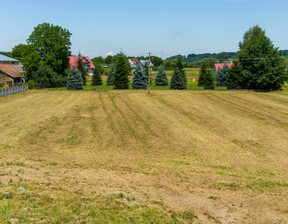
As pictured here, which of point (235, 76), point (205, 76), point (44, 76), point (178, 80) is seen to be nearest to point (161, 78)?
point (205, 76)

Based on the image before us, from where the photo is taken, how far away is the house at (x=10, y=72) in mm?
51897

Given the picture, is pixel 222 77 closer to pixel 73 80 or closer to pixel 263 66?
pixel 263 66

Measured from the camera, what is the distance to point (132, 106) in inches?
1198

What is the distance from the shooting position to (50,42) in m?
55.1

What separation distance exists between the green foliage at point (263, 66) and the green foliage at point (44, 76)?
123ft

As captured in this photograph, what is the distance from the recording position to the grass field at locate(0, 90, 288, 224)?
26.2ft

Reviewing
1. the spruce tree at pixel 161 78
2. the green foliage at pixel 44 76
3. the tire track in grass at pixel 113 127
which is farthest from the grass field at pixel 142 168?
the spruce tree at pixel 161 78

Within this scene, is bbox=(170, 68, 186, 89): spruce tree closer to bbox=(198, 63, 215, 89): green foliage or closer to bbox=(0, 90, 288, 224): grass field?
bbox=(198, 63, 215, 89): green foliage

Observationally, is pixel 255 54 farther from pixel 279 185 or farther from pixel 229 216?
pixel 229 216

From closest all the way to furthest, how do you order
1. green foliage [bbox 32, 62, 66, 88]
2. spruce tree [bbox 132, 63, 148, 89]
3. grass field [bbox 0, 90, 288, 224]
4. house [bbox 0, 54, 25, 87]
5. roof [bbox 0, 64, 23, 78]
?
1. grass field [bbox 0, 90, 288, 224]
2. house [bbox 0, 54, 25, 87]
3. green foliage [bbox 32, 62, 66, 88]
4. roof [bbox 0, 64, 23, 78]
5. spruce tree [bbox 132, 63, 148, 89]

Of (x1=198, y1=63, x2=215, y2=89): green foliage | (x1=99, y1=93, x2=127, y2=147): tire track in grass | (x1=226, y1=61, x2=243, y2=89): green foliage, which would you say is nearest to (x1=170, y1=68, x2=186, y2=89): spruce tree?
(x1=198, y1=63, x2=215, y2=89): green foliage

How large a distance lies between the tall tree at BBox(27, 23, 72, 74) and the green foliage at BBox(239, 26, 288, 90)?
121 feet

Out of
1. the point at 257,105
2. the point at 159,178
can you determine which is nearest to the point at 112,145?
the point at 159,178

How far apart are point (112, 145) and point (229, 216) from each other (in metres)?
9.40
